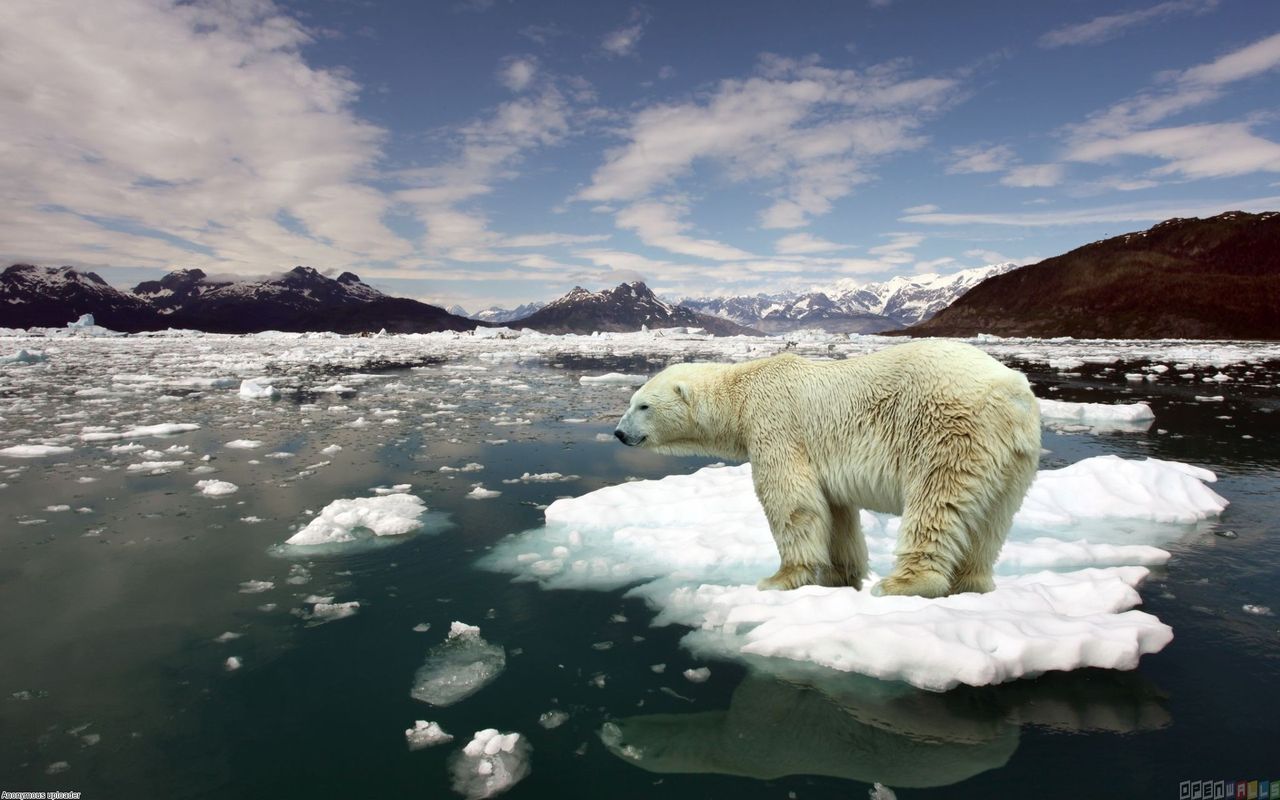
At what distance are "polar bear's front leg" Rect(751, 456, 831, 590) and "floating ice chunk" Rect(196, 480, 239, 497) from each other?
785 centimetres

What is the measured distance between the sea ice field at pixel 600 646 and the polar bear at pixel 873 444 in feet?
1.28

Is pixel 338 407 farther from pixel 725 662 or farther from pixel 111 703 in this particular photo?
pixel 725 662

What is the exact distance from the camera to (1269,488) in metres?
8.63

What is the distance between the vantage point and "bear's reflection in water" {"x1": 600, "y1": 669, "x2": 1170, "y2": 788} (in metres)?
3.05

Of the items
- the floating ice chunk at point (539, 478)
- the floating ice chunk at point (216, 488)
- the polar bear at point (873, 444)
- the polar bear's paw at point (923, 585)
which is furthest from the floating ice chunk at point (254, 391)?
the polar bear's paw at point (923, 585)

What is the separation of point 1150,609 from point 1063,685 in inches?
72.2

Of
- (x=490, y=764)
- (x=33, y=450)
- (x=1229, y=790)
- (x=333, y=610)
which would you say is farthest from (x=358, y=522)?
(x=33, y=450)

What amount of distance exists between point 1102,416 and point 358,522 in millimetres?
16766

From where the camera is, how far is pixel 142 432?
1322 centimetres

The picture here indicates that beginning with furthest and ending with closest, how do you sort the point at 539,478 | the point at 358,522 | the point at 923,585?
the point at 539,478, the point at 358,522, the point at 923,585

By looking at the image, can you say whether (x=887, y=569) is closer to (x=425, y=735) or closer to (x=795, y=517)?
(x=795, y=517)

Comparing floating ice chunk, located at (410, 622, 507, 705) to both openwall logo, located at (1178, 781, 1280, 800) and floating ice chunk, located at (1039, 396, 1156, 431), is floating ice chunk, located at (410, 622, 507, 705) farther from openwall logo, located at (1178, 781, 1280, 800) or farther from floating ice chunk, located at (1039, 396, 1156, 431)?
floating ice chunk, located at (1039, 396, 1156, 431)

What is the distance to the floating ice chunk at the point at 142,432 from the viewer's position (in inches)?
493

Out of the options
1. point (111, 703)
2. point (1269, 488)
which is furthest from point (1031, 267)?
point (111, 703)
